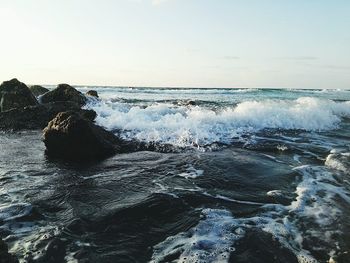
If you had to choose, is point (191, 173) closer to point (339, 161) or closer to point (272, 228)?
point (272, 228)

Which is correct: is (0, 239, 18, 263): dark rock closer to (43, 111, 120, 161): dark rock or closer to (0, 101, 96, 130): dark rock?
(43, 111, 120, 161): dark rock

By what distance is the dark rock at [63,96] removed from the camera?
18466 mm

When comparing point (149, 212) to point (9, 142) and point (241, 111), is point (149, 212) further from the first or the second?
point (241, 111)

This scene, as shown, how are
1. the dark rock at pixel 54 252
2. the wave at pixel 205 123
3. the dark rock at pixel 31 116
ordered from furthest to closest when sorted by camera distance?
the dark rock at pixel 31 116, the wave at pixel 205 123, the dark rock at pixel 54 252

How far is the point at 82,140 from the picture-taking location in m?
8.48

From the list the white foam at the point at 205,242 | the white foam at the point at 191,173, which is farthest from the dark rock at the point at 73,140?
the white foam at the point at 205,242

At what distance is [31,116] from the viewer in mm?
12914

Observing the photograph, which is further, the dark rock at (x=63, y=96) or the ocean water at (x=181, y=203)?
the dark rock at (x=63, y=96)

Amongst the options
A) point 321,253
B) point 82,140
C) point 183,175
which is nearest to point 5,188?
point 82,140

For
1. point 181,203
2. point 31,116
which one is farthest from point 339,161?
point 31,116

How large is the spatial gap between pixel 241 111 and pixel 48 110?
734 centimetres

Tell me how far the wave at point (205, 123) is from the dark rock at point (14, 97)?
3.12 m

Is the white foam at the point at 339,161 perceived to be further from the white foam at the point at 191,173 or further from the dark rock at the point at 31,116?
the dark rock at the point at 31,116

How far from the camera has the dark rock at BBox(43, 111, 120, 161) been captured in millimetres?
8445
